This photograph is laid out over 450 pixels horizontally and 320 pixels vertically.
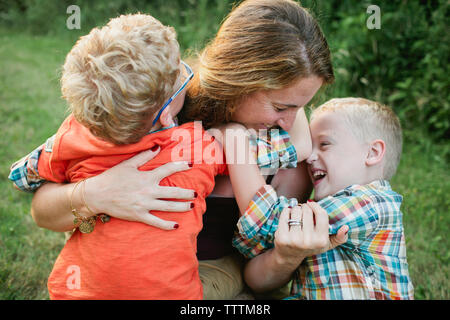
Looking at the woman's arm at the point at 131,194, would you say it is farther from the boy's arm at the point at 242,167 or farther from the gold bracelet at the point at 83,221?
the boy's arm at the point at 242,167

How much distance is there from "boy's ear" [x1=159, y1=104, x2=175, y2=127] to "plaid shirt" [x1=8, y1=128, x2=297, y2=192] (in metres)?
0.41

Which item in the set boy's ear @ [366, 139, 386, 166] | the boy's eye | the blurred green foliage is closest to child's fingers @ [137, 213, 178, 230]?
the boy's eye

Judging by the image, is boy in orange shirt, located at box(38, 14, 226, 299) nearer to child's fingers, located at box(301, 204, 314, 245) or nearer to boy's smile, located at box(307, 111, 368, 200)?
child's fingers, located at box(301, 204, 314, 245)

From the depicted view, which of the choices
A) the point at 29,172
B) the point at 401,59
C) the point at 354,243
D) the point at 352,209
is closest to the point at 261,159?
the point at 352,209

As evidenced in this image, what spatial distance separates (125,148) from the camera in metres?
1.75

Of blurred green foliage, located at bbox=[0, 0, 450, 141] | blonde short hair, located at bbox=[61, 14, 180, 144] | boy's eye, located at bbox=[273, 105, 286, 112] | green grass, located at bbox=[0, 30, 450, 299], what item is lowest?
green grass, located at bbox=[0, 30, 450, 299]

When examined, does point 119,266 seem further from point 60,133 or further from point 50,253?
point 50,253

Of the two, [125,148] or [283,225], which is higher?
[125,148]

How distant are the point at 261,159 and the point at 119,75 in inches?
30.2

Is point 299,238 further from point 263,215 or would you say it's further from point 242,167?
point 242,167

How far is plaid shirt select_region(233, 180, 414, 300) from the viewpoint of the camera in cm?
185

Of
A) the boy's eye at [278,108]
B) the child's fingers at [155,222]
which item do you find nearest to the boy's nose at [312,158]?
the boy's eye at [278,108]

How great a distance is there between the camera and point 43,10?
860cm
